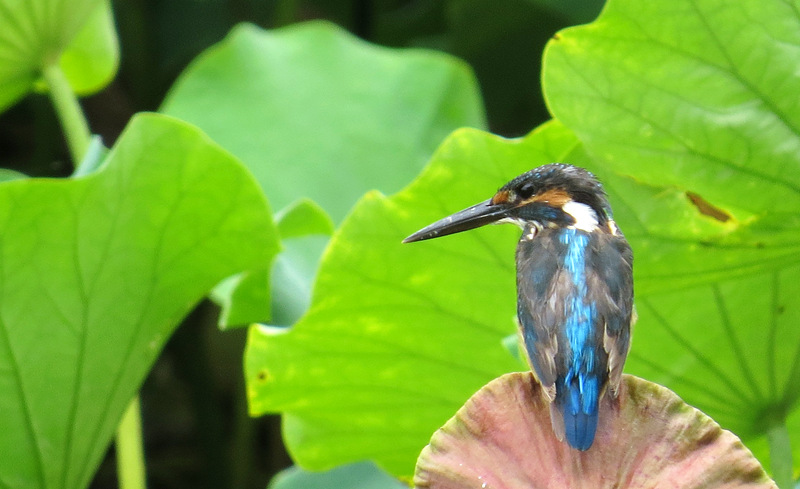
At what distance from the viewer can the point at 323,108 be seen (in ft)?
5.35

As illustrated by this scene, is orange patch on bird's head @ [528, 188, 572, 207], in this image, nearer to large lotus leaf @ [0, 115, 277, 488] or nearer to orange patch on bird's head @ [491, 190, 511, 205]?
orange patch on bird's head @ [491, 190, 511, 205]

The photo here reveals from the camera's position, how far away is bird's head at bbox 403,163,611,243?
829 millimetres

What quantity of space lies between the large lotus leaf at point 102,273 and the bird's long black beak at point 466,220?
0.83 ft

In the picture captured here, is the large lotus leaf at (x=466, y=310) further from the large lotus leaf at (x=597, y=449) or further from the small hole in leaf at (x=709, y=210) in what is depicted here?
the large lotus leaf at (x=597, y=449)

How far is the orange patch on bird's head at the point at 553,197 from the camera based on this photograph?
84 cm

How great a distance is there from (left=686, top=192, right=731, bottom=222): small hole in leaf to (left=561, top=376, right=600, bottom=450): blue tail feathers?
12.3 inches

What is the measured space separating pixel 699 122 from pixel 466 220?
235 millimetres

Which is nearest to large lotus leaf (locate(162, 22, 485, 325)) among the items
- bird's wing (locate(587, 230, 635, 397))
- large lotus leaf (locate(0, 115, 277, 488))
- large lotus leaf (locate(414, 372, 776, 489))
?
large lotus leaf (locate(0, 115, 277, 488))

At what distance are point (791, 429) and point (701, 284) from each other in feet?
0.98

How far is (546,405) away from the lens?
0.68 m

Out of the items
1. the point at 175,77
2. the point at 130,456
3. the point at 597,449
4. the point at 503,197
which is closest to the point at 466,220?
the point at 503,197

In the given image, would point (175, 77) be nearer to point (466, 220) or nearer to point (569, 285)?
point (466, 220)

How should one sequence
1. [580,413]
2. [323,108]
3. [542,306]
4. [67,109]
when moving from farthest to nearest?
[323,108] → [67,109] → [542,306] → [580,413]

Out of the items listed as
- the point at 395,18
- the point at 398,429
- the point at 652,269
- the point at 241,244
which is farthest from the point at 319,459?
the point at 395,18
